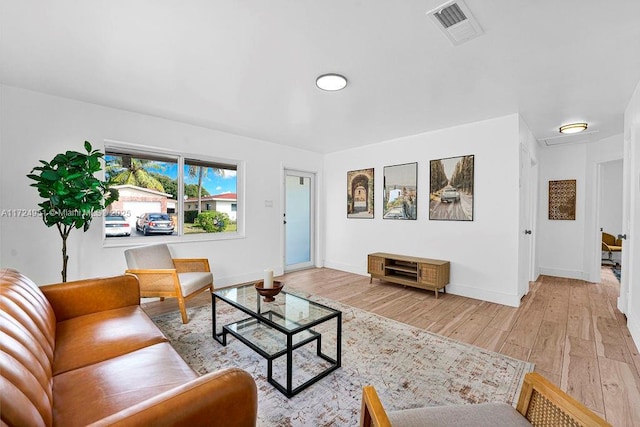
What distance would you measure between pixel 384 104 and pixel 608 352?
3.02 m

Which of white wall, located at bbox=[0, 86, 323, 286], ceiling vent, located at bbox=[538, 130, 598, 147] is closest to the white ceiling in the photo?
white wall, located at bbox=[0, 86, 323, 286]

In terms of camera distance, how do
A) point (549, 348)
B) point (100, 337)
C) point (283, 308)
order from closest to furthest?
point (100, 337) < point (283, 308) < point (549, 348)

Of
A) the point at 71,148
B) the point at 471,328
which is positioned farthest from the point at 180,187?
the point at 471,328

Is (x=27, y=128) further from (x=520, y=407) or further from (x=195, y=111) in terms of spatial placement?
(x=520, y=407)

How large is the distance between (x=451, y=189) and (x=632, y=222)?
1778 mm

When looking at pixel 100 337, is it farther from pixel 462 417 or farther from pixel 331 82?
pixel 331 82

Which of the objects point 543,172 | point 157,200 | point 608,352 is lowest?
point 608,352

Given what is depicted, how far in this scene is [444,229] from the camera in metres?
4.10

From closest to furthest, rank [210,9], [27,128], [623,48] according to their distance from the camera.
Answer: [210,9], [623,48], [27,128]

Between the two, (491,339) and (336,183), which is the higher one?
(336,183)

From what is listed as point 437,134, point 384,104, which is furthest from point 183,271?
point 437,134

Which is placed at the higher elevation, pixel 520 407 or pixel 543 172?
pixel 543 172

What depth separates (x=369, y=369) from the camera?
2102 millimetres

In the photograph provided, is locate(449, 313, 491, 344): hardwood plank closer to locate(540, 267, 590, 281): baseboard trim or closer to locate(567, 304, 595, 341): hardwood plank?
locate(567, 304, 595, 341): hardwood plank
